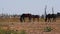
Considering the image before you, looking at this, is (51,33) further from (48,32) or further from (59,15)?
(59,15)

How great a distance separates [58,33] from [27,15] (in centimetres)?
2571

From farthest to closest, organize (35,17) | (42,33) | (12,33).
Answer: (35,17) → (42,33) → (12,33)

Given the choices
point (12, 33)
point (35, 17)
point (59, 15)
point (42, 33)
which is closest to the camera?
point (12, 33)

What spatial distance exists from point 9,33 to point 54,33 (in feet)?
16.2

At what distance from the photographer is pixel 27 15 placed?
1839 inches

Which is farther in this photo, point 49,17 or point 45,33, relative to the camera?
point 49,17

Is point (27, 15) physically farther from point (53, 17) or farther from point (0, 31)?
point (0, 31)

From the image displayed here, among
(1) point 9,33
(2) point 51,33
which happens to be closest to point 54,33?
(2) point 51,33

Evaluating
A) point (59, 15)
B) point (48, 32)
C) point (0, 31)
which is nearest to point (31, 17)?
point (59, 15)

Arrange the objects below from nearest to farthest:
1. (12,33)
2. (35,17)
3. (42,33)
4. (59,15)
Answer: (12,33)
(42,33)
(35,17)
(59,15)

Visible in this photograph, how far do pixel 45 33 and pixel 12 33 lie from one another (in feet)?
15.1

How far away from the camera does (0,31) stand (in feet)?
56.9

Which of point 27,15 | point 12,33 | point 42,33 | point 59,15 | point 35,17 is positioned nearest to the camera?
point 12,33

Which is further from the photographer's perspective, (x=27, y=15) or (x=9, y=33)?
(x=27, y=15)
